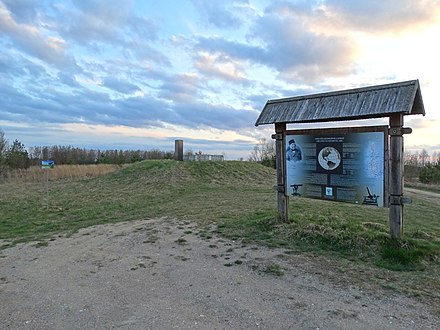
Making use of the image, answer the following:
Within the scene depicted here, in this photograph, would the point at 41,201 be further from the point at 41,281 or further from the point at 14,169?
the point at 14,169

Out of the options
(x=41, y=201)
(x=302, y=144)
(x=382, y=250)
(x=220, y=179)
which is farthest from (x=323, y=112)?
(x=220, y=179)

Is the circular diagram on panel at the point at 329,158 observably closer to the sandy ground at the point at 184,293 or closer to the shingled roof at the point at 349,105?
the shingled roof at the point at 349,105

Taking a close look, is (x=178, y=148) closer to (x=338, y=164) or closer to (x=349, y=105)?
(x=338, y=164)

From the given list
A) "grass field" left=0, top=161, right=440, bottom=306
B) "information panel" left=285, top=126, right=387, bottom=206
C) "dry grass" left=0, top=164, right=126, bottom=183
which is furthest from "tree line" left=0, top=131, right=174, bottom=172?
"information panel" left=285, top=126, right=387, bottom=206

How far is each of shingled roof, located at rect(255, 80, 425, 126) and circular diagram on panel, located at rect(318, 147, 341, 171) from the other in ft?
2.14

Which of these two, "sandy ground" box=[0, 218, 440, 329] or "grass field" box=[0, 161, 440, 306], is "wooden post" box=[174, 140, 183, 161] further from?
"sandy ground" box=[0, 218, 440, 329]

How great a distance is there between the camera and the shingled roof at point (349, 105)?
228 inches

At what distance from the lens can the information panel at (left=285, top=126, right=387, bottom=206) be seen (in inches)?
240

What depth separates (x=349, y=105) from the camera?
650 cm

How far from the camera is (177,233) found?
24.4 ft

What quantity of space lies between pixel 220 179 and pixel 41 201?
10.3 meters

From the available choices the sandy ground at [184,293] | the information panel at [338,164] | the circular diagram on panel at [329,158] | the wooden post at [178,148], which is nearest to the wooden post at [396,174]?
the information panel at [338,164]

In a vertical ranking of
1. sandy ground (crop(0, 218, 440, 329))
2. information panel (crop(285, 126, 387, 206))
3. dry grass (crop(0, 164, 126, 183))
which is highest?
information panel (crop(285, 126, 387, 206))

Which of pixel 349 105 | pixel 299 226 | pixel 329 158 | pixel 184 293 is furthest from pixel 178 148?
pixel 184 293
